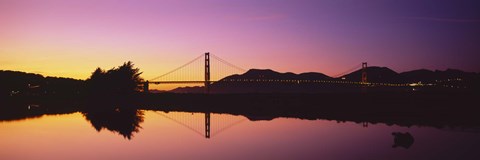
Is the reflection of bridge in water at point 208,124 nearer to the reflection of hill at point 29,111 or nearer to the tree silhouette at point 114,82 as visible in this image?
the reflection of hill at point 29,111

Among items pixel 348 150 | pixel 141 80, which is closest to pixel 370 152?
pixel 348 150

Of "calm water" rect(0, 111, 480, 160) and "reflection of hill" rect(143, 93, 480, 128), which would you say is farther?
"reflection of hill" rect(143, 93, 480, 128)

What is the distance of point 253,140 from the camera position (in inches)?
677

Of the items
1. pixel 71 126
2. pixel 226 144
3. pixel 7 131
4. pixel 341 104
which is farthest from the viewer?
pixel 341 104

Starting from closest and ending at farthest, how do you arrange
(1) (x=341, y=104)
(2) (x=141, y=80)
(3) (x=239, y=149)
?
(3) (x=239, y=149)
(1) (x=341, y=104)
(2) (x=141, y=80)

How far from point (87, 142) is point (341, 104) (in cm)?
2485

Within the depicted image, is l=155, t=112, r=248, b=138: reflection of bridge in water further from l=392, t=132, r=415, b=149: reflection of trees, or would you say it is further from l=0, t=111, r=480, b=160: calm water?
l=392, t=132, r=415, b=149: reflection of trees

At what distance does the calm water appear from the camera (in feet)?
43.3

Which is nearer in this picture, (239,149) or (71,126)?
(239,149)

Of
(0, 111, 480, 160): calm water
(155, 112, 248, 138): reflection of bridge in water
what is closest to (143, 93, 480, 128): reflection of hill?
(155, 112, 248, 138): reflection of bridge in water

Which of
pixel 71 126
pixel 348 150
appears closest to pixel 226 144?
pixel 348 150

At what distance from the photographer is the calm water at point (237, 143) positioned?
13.2 metres

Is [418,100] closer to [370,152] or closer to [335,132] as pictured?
[335,132]

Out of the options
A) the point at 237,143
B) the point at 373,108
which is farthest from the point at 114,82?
the point at 237,143
